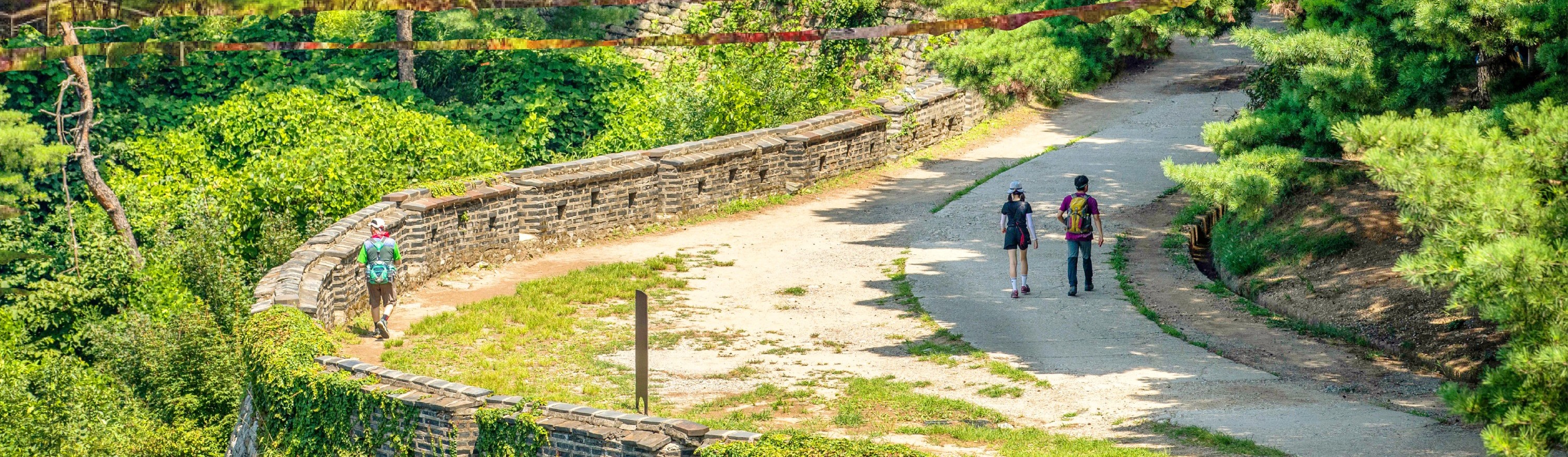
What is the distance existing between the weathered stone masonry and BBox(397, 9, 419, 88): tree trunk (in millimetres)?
11865

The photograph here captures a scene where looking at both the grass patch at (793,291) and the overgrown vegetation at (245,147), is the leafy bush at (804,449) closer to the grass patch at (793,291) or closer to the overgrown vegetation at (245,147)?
the overgrown vegetation at (245,147)

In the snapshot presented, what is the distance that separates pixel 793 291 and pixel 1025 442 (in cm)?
600

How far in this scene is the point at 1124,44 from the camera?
63.9 feet

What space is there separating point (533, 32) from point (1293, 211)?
20282 mm

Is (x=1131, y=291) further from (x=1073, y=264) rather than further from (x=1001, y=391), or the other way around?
(x=1001, y=391)

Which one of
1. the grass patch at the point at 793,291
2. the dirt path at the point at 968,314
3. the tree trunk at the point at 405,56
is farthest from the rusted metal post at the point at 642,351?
the tree trunk at the point at 405,56

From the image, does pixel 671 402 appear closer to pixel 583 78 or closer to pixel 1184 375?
pixel 1184 375

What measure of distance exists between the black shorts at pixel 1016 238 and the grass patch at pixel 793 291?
Result: 2437mm

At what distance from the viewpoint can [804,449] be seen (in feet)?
35.0

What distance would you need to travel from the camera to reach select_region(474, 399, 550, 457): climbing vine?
39.0ft

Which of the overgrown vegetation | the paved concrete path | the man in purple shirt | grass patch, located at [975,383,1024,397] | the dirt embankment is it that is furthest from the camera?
the overgrown vegetation

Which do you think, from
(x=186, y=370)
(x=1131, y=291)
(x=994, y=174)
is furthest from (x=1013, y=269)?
(x=186, y=370)

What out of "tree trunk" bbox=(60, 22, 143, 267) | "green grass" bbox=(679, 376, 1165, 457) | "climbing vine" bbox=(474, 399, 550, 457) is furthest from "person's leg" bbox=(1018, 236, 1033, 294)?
"tree trunk" bbox=(60, 22, 143, 267)

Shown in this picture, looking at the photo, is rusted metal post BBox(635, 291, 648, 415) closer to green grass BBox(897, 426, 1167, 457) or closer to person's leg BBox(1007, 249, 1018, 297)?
green grass BBox(897, 426, 1167, 457)
